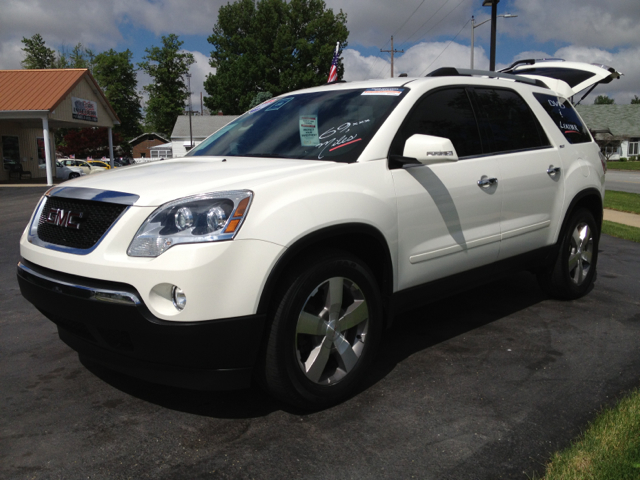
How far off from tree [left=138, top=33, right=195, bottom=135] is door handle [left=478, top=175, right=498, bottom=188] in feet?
274

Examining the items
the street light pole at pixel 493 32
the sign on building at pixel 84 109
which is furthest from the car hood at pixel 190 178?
the sign on building at pixel 84 109

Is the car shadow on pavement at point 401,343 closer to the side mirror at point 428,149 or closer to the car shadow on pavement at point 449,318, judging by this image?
the car shadow on pavement at point 449,318

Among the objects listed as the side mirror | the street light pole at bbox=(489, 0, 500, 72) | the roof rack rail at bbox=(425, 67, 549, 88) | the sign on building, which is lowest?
the side mirror

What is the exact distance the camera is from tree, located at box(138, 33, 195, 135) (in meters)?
82.5

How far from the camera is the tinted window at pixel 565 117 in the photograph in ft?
16.1

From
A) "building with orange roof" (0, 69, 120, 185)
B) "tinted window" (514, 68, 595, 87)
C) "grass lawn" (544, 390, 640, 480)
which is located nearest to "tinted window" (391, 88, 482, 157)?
"grass lawn" (544, 390, 640, 480)

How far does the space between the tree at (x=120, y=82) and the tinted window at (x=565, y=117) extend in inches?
3160

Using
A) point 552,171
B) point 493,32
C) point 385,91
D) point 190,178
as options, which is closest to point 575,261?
point 552,171

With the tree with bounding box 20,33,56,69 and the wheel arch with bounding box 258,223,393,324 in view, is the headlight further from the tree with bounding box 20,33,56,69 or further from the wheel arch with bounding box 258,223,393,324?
the tree with bounding box 20,33,56,69

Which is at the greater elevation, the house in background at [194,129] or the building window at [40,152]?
the house in background at [194,129]

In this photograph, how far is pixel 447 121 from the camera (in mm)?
3938

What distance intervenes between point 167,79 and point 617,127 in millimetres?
63730

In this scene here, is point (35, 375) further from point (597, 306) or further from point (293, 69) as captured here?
point (293, 69)

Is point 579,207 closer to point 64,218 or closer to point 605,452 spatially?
point 605,452
